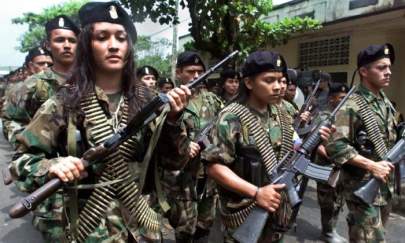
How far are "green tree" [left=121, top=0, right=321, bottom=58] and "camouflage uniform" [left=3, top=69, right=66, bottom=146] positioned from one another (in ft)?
12.8

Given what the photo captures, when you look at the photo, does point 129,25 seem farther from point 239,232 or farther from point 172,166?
point 239,232

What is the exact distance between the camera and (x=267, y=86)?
300cm

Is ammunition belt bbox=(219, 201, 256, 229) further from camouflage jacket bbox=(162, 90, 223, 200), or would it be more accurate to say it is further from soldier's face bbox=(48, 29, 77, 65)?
soldier's face bbox=(48, 29, 77, 65)

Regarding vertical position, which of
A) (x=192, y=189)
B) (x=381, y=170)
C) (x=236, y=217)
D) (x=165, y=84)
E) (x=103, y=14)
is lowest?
(x=192, y=189)

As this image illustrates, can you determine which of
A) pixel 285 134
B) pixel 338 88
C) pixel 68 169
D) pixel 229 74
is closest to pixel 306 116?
pixel 338 88

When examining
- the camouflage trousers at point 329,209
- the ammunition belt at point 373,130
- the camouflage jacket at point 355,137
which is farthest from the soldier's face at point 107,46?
the camouflage trousers at point 329,209

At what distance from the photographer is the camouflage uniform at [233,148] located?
293 centimetres

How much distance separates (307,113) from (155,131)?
409 centimetres

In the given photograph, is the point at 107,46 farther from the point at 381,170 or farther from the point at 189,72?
the point at 189,72

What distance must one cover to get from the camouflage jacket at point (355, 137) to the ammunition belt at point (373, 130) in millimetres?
30

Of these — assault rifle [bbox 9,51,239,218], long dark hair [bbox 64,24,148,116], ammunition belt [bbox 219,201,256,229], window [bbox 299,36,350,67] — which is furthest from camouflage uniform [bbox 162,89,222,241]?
window [bbox 299,36,350,67]

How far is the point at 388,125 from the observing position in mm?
3801

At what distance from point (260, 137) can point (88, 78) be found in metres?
1.22

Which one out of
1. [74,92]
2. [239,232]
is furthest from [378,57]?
[74,92]
